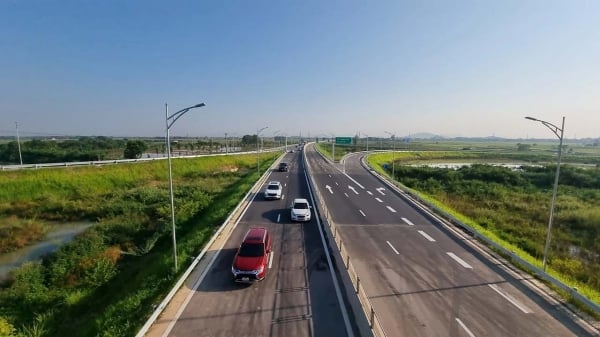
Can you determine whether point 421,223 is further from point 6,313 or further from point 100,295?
point 6,313

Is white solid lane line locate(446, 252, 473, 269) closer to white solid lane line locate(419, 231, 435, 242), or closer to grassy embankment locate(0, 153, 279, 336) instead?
white solid lane line locate(419, 231, 435, 242)

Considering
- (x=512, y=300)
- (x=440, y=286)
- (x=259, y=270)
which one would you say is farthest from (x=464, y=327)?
(x=259, y=270)

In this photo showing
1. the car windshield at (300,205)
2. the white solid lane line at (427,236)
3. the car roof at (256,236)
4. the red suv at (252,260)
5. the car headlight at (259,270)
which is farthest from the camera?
the car windshield at (300,205)

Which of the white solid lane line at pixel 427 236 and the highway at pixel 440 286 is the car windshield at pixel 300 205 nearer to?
the highway at pixel 440 286

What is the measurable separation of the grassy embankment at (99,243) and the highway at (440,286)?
9678 mm

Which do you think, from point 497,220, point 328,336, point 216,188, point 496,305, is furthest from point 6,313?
point 497,220

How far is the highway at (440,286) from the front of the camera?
447 inches

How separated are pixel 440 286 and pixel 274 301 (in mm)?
7575

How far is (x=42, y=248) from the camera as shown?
24859mm

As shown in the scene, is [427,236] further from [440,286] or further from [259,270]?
[259,270]

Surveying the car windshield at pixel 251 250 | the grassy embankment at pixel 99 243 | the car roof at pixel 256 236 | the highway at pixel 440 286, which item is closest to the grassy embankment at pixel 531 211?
the highway at pixel 440 286

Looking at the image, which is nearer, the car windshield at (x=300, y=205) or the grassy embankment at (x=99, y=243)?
the grassy embankment at (x=99, y=243)

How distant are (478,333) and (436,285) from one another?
136 inches

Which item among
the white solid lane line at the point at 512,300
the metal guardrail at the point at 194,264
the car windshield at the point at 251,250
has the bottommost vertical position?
the white solid lane line at the point at 512,300
